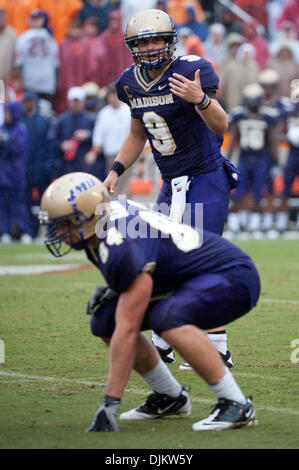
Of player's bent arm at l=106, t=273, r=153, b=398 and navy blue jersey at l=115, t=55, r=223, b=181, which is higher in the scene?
navy blue jersey at l=115, t=55, r=223, b=181

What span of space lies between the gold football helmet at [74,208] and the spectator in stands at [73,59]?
401 inches

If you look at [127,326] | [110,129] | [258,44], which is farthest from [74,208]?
[258,44]

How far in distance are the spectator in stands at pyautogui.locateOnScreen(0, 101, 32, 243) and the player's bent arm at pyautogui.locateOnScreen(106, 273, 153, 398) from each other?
30.1ft

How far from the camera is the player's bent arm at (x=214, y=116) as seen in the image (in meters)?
5.20

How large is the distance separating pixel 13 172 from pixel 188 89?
823 cm

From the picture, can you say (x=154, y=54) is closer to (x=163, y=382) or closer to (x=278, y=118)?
(x=163, y=382)

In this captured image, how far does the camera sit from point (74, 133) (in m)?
13.5

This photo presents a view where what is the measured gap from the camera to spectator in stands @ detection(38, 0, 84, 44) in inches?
575

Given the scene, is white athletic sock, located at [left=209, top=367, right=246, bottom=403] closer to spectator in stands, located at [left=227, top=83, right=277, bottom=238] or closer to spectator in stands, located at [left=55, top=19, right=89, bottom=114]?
spectator in stands, located at [left=227, top=83, right=277, bottom=238]

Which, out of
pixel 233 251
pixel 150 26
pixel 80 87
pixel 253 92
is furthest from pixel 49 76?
pixel 233 251

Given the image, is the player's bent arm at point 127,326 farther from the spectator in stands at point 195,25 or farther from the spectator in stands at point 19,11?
the spectator in stands at point 195,25

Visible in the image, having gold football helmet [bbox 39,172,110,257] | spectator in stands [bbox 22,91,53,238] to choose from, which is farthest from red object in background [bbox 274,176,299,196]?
gold football helmet [bbox 39,172,110,257]
